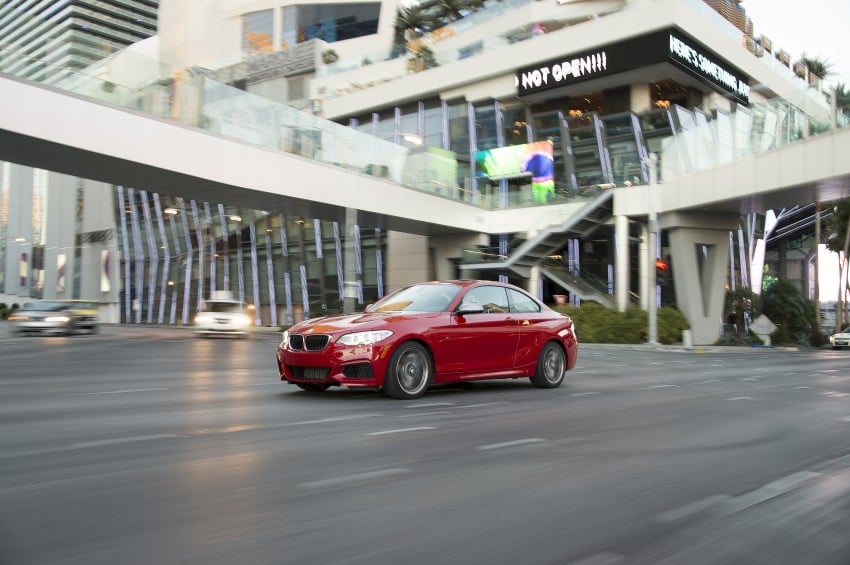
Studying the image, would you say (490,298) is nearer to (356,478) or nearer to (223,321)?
(356,478)

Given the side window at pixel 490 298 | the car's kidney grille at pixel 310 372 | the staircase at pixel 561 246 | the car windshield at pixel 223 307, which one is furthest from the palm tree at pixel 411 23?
the car's kidney grille at pixel 310 372

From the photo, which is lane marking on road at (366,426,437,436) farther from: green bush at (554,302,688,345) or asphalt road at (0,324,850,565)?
green bush at (554,302,688,345)

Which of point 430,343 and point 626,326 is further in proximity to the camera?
point 626,326

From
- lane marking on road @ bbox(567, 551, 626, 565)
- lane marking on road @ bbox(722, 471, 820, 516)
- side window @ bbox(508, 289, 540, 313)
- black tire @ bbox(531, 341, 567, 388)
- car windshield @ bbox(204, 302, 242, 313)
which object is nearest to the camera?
lane marking on road @ bbox(567, 551, 626, 565)

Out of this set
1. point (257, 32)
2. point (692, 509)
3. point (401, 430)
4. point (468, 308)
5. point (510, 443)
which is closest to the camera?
point (692, 509)

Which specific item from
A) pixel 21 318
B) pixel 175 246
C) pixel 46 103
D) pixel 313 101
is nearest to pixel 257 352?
pixel 46 103

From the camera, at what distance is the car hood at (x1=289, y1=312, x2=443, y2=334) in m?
8.96

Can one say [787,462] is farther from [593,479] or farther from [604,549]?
[604,549]

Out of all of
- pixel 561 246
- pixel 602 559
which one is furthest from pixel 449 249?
pixel 602 559

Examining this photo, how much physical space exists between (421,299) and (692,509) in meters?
6.14

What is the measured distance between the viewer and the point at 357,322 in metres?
9.12

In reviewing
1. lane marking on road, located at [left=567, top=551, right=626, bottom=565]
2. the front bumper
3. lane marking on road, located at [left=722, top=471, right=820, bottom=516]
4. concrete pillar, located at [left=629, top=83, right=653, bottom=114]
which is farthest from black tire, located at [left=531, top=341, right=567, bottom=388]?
concrete pillar, located at [left=629, top=83, right=653, bottom=114]

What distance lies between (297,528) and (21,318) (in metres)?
31.5

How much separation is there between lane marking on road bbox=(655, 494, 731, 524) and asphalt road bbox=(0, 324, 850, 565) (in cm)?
2
